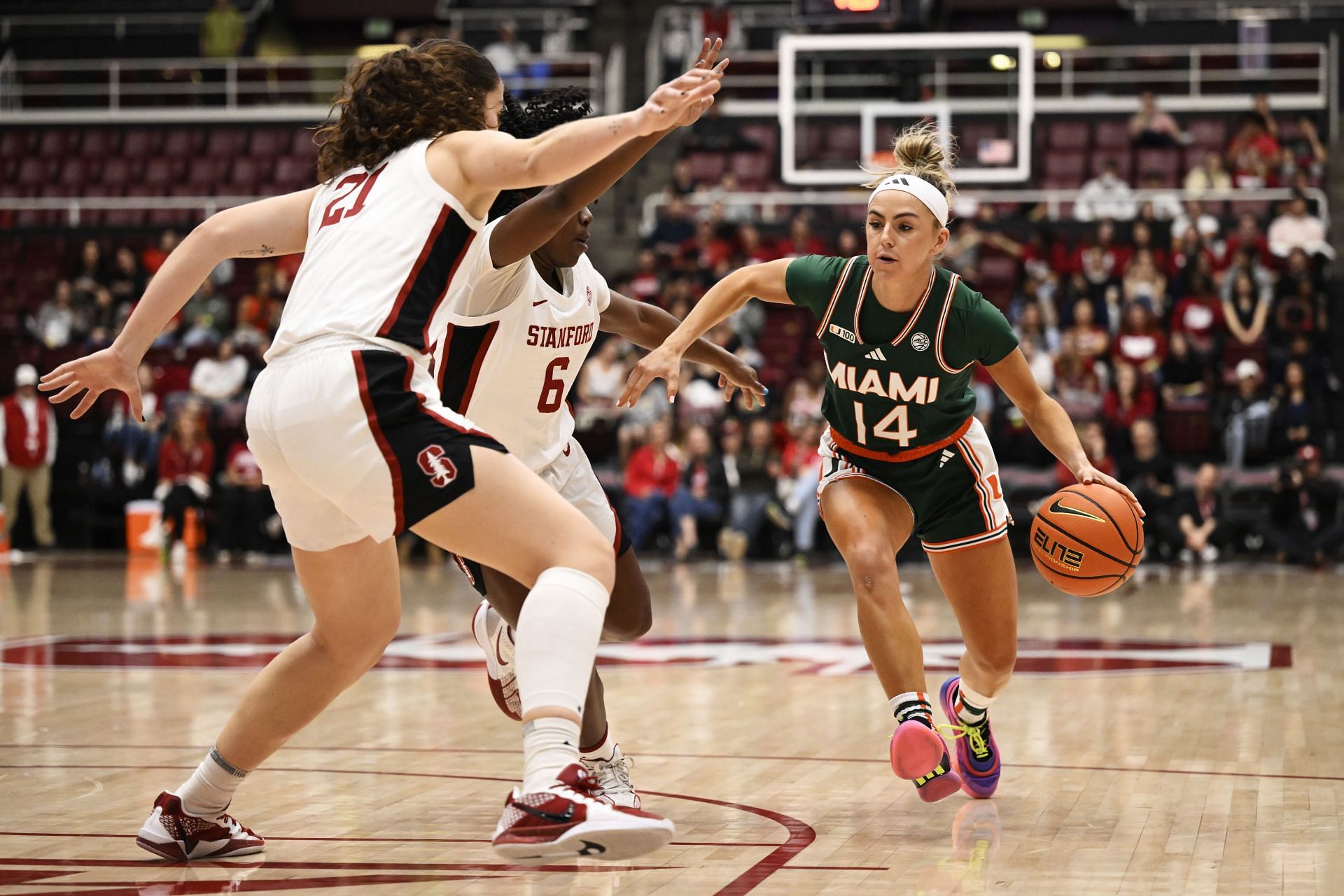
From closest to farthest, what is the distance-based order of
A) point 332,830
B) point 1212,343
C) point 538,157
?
point 538,157, point 332,830, point 1212,343

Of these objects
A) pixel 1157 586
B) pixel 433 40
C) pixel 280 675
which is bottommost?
pixel 1157 586

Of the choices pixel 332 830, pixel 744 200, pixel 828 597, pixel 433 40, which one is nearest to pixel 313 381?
pixel 433 40

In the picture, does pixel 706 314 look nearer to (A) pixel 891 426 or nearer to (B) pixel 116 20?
(A) pixel 891 426

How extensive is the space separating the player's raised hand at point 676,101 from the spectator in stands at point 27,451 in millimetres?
14240

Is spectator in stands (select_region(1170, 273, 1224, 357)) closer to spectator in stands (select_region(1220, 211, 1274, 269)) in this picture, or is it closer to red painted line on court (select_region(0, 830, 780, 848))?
spectator in stands (select_region(1220, 211, 1274, 269))

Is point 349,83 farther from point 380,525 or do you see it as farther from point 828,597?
point 828,597

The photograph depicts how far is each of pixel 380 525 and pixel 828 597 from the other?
874 centimetres

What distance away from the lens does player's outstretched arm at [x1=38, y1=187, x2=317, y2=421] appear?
3.95 meters

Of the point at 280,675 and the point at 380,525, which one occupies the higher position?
the point at 380,525

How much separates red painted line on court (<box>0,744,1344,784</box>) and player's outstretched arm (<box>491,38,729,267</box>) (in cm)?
236

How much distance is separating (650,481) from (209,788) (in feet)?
36.9

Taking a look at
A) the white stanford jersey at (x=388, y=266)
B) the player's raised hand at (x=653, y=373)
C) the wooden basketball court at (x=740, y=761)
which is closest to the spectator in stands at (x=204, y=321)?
the wooden basketball court at (x=740, y=761)

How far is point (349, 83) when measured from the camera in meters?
3.99

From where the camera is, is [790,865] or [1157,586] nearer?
[790,865]
